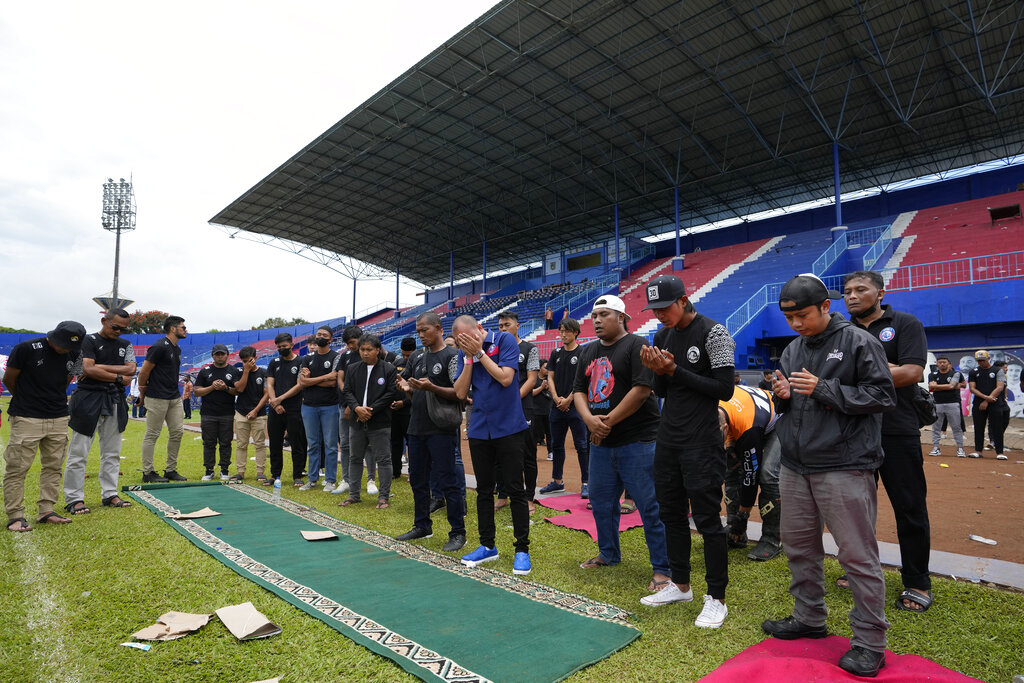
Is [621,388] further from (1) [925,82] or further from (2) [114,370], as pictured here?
(1) [925,82]

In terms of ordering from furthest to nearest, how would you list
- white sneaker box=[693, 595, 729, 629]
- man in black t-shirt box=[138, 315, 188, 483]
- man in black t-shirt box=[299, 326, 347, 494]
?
man in black t-shirt box=[138, 315, 188, 483]
man in black t-shirt box=[299, 326, 347, 494]
white sneaker box=[693, 595, 729, 629]

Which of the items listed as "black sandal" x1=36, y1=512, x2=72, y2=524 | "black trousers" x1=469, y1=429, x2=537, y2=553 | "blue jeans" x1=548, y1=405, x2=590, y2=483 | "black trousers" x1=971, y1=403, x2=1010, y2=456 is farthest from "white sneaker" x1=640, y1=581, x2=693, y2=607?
"black trousers" x1=971, y1=403, x2=1010, y2=456

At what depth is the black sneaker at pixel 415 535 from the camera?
4504 millimetres

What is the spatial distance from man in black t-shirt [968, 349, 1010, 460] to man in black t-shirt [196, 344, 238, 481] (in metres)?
11.3

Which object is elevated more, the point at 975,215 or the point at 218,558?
the point at 975,215

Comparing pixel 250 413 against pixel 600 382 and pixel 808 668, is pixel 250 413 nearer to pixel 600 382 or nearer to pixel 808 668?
pixel 600 382

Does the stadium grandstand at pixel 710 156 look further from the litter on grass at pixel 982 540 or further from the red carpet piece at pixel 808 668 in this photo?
the red carpet piece at pixel 808 668

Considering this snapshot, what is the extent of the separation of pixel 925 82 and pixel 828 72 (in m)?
3.39

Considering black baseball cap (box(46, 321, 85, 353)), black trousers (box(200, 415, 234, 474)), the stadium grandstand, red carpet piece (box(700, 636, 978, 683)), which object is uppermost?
the stadium grandstand

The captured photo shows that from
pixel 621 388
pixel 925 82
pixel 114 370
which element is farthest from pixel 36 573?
pixel 925 82

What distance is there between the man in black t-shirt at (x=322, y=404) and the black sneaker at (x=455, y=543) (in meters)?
2.79

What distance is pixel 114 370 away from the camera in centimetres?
537

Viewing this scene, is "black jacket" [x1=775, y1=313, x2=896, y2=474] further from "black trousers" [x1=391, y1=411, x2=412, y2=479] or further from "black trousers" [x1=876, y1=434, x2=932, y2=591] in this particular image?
"black trousers" [x1=391, y1=411, x2=412, y2=479]

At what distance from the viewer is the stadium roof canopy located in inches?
599
